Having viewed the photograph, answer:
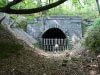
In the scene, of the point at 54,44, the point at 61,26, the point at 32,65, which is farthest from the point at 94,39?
the point at 61,26

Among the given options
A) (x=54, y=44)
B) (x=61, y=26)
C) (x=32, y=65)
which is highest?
(x=32, y=65)

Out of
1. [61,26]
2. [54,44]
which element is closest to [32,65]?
[54,44]

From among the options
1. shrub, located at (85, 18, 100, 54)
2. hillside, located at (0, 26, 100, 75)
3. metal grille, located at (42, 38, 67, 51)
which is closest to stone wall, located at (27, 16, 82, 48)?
metal grille, located at (42, 38, 67, 51)

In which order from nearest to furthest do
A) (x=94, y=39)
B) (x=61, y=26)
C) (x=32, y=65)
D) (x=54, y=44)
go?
(x=32, y=65) < (x=94, y=39) < (x=54, y=44) < (x=61, y=26)

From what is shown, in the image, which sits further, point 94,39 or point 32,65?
point 94,39

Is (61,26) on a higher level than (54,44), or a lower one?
higher

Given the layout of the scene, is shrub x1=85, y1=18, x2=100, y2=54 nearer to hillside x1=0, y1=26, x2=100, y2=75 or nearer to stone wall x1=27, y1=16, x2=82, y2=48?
hillside x1=0, y1=26, x2=100, y2=75

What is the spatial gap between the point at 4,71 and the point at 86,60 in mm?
3046

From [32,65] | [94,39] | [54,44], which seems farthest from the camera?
[54,44]

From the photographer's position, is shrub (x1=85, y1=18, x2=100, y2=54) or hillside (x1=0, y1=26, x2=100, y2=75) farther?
shrub (x1=85, y1=18, x2=100, y2=54)

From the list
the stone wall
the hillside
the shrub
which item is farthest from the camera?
the stone wall

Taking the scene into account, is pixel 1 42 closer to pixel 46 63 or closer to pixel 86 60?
pixel 46 63

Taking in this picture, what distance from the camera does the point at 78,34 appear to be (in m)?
19.2

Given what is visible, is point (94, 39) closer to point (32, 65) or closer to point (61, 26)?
point (32, 65)
